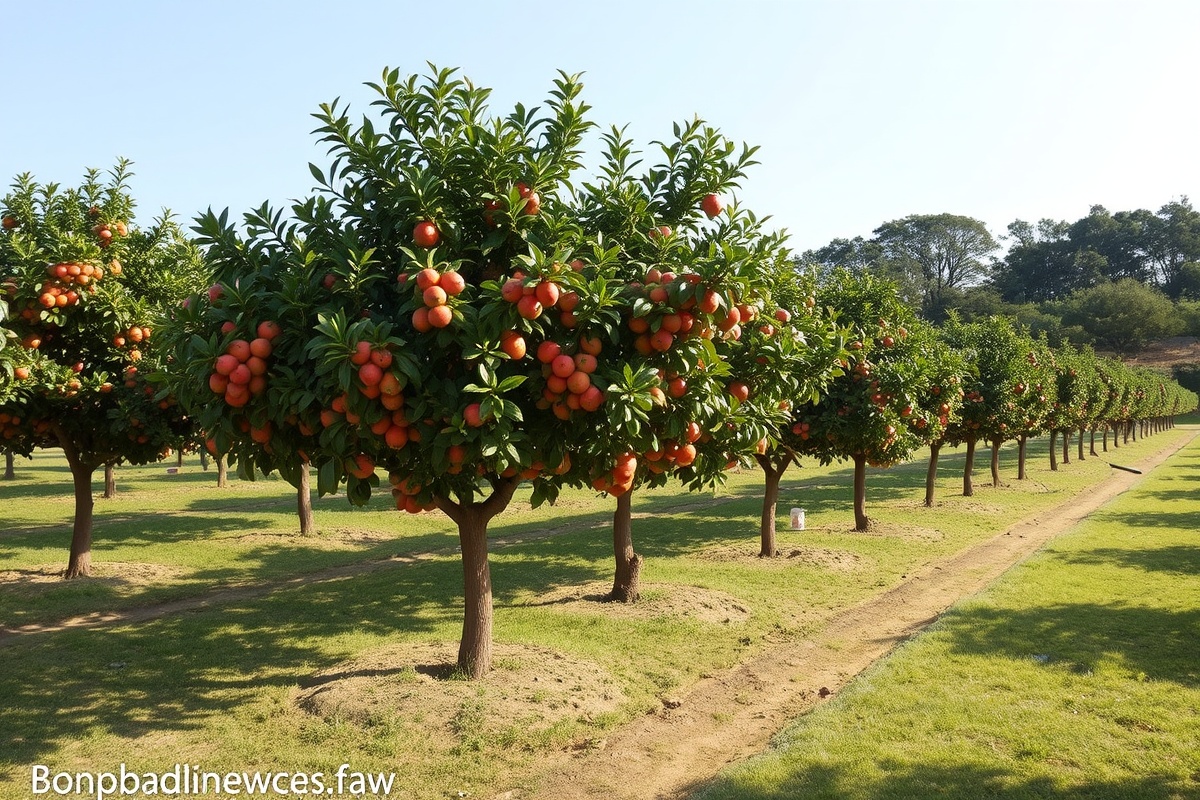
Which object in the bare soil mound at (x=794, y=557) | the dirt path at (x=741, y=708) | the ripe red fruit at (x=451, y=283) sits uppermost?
the ripe red fruit at (x=451, y=283)

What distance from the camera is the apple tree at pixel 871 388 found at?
15.8 metres

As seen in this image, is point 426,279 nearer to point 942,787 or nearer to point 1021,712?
point 942,787

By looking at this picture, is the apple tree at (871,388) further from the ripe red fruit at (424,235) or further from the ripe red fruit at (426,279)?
the ripe red fruit at (426,279)

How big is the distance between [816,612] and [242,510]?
58.4ft

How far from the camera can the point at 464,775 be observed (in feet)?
21.4

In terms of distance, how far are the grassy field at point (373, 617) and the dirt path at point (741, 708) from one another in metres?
0.33

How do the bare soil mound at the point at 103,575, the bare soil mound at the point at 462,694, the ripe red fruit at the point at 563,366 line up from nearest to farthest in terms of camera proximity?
1. the ripe red fruit at the point at 563,366
2. the bare soil mound at the point at 462,694
3. the bare soil mound at the point at 103,575

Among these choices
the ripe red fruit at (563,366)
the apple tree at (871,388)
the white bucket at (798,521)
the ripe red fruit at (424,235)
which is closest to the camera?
the ripe red fruit at (563,366)

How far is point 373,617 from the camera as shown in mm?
11711

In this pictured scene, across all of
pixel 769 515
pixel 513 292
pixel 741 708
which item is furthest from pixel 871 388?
pixel 513 292

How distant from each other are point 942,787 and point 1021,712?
2.05 m

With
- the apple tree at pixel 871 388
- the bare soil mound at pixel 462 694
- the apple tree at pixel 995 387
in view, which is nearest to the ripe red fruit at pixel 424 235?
the bare soil mound at pixel 462 694

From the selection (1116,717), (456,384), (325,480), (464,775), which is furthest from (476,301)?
(1116,717)

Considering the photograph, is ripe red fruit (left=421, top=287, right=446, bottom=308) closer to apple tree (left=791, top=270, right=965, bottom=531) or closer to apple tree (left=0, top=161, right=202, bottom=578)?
apple tree (left=0, top=161, right=202, bottom=578)
